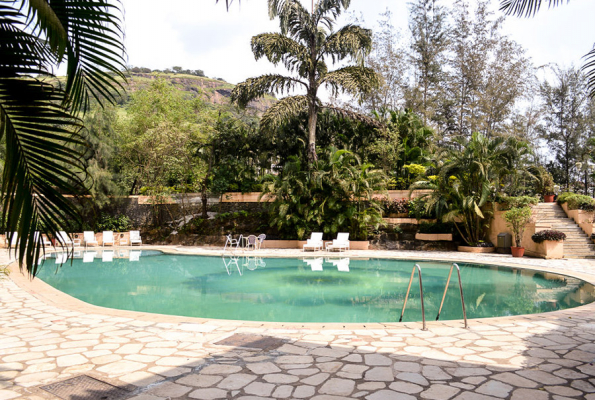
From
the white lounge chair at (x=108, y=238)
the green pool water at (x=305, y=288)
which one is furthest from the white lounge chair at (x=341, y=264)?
the white lounge chair at (x=108, y=238)

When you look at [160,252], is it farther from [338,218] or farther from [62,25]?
[62,25]

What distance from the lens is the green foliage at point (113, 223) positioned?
21594 millimetres

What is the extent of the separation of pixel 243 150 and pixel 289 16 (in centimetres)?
695

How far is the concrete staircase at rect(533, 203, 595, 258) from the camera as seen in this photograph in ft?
48.8

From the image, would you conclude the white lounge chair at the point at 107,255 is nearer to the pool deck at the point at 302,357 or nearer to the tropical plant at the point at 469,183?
the pool deck at the point at 302,357

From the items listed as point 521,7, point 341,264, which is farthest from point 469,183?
point 521,7

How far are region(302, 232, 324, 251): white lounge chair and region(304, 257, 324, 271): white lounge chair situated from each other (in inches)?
37.0

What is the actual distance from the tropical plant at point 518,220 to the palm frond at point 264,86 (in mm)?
10044

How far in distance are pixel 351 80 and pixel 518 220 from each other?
8.63m

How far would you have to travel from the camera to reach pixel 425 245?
17266mm

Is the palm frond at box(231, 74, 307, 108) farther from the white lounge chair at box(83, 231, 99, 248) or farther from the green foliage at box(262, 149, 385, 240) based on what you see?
the white lounge chair at box(83, 231, 99, 248)

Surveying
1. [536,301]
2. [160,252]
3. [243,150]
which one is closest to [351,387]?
[536,301]

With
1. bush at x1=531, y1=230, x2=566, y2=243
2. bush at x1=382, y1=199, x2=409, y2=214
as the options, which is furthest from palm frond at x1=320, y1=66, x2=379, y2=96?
bush at x1=531, y1=230, x2=566, y2=243

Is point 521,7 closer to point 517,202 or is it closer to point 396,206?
point 517,202
